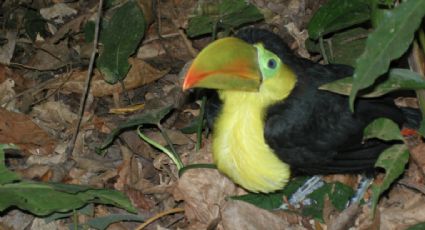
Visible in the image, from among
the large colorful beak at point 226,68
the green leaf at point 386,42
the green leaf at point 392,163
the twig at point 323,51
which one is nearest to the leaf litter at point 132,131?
the green leaf at point 392,163

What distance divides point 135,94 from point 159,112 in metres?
1.08

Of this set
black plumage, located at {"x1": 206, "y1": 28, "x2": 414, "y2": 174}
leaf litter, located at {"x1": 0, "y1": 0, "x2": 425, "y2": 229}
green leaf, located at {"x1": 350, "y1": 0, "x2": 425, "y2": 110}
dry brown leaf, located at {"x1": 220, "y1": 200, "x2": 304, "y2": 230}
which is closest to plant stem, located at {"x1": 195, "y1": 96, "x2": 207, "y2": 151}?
leaf litter, located at {"x1": 0, "y1": 0, "x2": 425, "y2": 229}

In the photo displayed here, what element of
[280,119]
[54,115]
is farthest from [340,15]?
[54,115]

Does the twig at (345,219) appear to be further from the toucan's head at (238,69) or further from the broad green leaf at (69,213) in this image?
the broad green leaf at (69,213)

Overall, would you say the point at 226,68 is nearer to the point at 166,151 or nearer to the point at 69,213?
the point at 166,151

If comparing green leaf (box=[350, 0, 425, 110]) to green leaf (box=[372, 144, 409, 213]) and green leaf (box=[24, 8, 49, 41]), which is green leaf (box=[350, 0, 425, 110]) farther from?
green leaf (box=[24, 8, 49, 41])

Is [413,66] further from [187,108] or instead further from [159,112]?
[187,108]

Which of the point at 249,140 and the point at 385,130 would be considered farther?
the point at 249,140

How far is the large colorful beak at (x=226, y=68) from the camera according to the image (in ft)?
10.9

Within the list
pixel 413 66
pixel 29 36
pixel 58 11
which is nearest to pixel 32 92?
pixel 29 36

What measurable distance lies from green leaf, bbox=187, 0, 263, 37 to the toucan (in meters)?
0.71

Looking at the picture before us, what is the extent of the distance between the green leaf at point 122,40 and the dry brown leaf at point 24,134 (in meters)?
0.60

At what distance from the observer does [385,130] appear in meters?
3.39

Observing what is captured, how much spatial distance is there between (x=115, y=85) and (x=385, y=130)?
2400 millimetres
